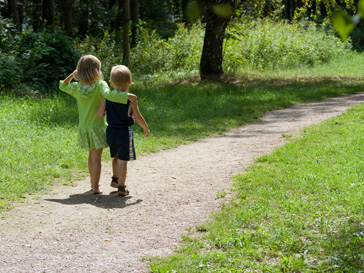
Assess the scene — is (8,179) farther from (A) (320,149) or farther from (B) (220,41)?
(B) (220,41)

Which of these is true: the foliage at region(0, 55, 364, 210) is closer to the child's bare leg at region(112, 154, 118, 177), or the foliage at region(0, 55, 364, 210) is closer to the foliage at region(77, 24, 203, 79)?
the child's bare leg at region(112, 154, 118, 177)

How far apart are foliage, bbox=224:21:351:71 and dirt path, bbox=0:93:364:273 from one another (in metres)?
10.9

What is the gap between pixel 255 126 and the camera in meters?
10.8

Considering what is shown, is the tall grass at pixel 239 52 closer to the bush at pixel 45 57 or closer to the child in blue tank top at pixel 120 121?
the bush at pixel 45 57

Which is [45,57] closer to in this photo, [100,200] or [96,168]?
[96,168]

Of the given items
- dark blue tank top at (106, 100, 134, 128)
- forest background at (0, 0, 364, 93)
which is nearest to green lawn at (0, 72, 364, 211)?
dark blue tank top at (106, 100, 134, 128)

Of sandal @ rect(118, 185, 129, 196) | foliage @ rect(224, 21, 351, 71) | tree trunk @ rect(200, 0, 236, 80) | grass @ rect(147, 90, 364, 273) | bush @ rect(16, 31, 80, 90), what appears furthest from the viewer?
foliage @ rect(224, 21, 351, 71)

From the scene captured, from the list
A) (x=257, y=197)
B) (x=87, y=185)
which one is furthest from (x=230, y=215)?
(x=87, y=185)

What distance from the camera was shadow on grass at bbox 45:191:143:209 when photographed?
18.4 feet

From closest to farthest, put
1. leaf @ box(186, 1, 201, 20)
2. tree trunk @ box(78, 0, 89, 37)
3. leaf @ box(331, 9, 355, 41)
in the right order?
leaf @ box(331, 9, 355, 41), leaf @ box(186, 1, 201, 20), tree trunk @ box(78, 0, 89, 37)

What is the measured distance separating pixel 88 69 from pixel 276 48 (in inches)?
634

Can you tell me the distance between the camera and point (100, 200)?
5816 mm

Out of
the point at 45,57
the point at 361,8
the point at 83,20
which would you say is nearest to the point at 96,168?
the point at 361,8

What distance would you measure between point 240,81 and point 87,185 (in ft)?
35.8
